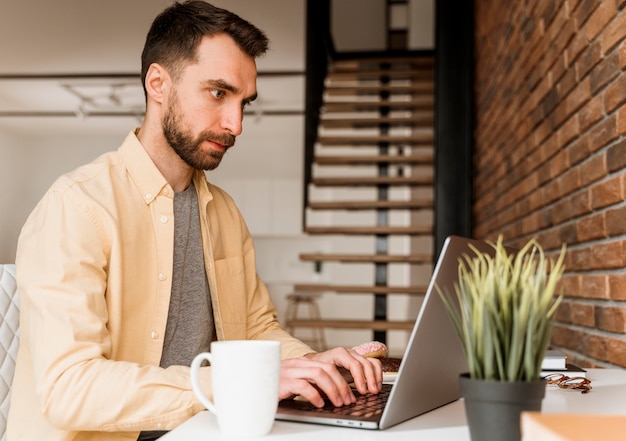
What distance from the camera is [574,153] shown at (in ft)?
6.30

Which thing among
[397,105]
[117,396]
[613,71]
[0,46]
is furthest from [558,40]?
[0,46]

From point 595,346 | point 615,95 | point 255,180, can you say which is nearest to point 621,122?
point 615,95

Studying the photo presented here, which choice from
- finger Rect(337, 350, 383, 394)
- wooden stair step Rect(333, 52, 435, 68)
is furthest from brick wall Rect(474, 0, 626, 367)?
wooden stair step Rect(333, 52, 435, 68)

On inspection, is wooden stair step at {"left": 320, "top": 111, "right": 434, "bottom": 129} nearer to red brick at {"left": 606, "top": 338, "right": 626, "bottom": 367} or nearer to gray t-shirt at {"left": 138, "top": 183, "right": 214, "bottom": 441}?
red brick at {"left": 606, "top": 338, "right": 626, "bottom": 367}

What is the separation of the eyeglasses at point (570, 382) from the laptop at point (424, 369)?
0.26m

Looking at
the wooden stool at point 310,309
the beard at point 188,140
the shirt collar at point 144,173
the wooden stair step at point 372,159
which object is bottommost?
the wooden stool at point 310,309

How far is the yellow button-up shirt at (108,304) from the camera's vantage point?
3.24 feet

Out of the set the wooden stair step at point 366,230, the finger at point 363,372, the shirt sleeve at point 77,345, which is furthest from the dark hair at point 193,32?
the wooden stair step at point 366,230

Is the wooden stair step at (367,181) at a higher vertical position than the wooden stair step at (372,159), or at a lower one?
lower

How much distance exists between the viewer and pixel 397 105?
559 centimetres

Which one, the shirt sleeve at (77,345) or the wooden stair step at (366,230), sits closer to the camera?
the shirt sleeve at (77,345)

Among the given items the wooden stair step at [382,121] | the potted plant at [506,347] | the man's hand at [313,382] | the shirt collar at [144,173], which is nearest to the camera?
the potted plant at [506,347]

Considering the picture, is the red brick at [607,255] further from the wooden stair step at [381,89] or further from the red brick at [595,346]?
the wooden stair step at [381,89]

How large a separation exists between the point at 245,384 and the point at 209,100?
0.80 meters
